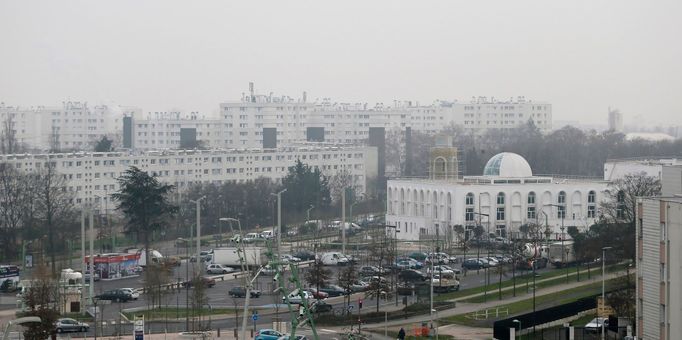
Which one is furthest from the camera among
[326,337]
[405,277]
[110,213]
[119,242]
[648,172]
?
[110,213]

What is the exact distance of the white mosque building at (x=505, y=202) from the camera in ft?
120

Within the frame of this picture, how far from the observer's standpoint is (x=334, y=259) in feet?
96.6

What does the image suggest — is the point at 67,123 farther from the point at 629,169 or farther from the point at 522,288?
the point at 522,288

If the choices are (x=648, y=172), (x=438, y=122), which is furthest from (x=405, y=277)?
(x=438, y=122)

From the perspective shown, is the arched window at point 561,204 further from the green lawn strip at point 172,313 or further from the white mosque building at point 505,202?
the green lawn strip at point 172,313

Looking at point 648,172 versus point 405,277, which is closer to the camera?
point 405,277

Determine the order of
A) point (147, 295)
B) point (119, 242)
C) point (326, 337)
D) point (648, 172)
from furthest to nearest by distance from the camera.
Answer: point (648, 172)
point (119, 242)
point (147, 295)
point (326, 337)

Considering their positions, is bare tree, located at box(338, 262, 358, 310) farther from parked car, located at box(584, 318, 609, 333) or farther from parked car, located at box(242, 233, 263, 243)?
parked car, located at box(242, 233, 263, 243)

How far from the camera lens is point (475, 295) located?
2369cm

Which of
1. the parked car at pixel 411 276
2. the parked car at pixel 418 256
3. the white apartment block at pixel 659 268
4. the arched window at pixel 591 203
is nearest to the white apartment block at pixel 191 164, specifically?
the arched window at pixel 591 203

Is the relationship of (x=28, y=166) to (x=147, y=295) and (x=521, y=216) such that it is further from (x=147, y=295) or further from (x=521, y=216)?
(x=147, y=295)

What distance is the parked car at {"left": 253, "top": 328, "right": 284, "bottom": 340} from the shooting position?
18.5 metres

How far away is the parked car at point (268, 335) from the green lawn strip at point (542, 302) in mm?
3153

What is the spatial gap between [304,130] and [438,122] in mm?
19891
